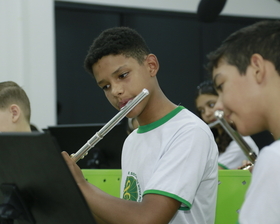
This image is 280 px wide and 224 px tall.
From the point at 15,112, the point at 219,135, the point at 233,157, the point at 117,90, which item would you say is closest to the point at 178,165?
the point at 117,90

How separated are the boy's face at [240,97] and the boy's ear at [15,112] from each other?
101cm

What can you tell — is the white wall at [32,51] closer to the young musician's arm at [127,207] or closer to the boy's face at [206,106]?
the boy's face at [206,106]

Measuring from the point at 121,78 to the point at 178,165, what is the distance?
12.6 inches

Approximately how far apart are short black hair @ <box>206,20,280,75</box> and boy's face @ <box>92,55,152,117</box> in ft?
1.28

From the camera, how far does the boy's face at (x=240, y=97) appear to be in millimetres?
804

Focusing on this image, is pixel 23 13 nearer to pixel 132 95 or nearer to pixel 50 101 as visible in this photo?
pixel 50 101

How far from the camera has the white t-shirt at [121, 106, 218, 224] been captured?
105 cm

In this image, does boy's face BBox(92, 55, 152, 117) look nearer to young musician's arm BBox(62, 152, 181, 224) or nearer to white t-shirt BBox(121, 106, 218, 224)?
white t-shirt BBox(121, 106, 218, 224)

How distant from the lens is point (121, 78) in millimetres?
1246

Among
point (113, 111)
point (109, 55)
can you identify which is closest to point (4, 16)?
point (113, 111)

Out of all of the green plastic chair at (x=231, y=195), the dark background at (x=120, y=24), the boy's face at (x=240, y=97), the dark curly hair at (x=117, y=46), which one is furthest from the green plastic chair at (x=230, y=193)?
the dark background at (x=120, y=24)

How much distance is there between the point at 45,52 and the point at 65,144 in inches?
57.5

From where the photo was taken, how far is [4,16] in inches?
125

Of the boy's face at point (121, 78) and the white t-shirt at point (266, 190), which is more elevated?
the boy's face at point (121, 78)
